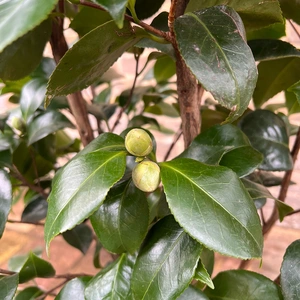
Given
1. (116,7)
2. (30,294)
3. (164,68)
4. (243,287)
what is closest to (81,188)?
(116,7)

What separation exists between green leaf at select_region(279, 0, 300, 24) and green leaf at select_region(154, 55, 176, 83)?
11.6 inches

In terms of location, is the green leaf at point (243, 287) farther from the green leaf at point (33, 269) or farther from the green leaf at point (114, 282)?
the green leaf at point (33, 269)

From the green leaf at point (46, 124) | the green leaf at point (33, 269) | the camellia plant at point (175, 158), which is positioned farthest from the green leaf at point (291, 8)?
the green leaf at point (33, 269)

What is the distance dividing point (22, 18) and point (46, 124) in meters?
0.39

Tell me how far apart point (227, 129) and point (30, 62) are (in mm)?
279

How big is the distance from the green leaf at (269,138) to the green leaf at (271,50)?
0.39 feet

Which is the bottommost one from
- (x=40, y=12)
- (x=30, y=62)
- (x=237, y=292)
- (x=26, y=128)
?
(x=237, y=292)

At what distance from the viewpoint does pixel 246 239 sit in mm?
334

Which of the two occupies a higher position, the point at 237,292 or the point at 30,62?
the point at 30,62

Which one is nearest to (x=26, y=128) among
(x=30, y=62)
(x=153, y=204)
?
(x=30, y=62)

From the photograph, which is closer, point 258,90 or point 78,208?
point 78,208

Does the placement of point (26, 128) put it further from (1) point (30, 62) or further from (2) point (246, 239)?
(2) point (246, 239)

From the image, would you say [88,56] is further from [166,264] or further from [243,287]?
[243,287]

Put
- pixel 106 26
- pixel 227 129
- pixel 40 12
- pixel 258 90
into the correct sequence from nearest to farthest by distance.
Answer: pixel 40 12 → pixel 106 26 → pixel 227 129 → pixel 258 90
